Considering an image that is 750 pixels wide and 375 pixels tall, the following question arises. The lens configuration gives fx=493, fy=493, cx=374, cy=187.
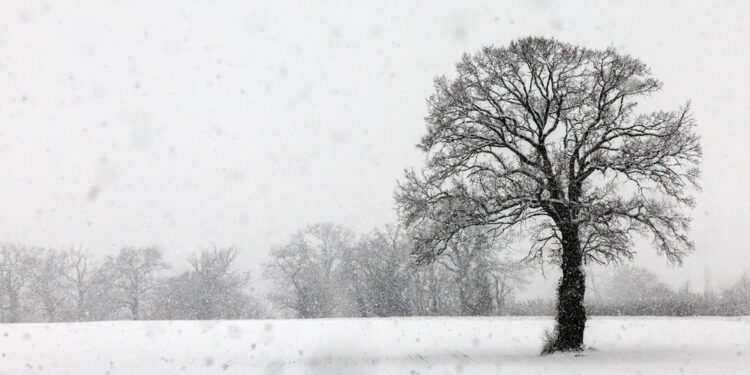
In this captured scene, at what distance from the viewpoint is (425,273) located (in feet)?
173

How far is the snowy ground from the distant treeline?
24544 mm

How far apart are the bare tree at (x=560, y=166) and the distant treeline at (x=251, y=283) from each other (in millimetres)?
30307

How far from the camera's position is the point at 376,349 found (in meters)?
17.3

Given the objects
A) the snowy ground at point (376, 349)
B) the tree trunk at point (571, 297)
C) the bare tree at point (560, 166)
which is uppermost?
the bare tree at point (560, 166)

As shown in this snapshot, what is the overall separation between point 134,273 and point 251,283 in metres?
14.5

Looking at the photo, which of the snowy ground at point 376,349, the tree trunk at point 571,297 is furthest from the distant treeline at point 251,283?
the tree trunk at point 571,297

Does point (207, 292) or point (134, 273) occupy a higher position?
point (134, 273)

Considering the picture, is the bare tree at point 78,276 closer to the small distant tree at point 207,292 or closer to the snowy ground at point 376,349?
the small distant tree at point 207,292

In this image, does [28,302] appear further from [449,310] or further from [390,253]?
[449,310]

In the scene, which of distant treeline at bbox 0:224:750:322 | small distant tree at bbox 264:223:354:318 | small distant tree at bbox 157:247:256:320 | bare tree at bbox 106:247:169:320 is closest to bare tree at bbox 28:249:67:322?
distant treeline at bbox 0:224:750:322

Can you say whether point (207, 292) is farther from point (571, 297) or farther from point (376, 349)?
point (571, 297)

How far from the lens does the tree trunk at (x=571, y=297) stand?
1548 cm

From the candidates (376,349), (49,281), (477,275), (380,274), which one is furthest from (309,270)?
(376,349)

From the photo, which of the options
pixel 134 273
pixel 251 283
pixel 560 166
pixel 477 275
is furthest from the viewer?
pixel 251 283
